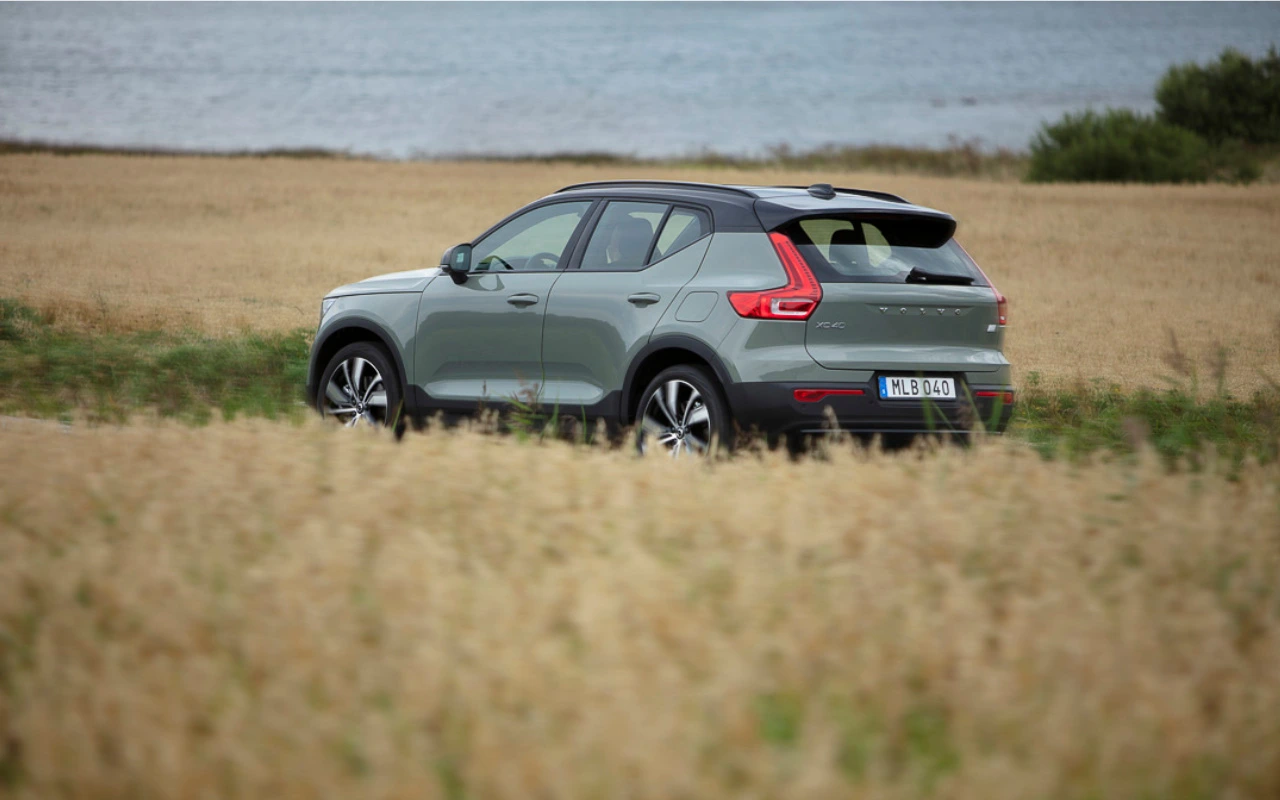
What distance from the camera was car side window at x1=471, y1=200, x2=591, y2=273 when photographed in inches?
320

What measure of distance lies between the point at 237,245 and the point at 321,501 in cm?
2391

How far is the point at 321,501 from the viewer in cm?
430

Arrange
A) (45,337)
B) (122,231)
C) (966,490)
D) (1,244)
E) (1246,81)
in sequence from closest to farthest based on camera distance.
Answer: (966,490) → (45,337) → (1,244) → (122,231) → (1246,81)

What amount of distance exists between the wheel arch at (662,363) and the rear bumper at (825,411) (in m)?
0.13

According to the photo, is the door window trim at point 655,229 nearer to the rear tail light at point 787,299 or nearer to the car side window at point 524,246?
the car side window at point 524,246

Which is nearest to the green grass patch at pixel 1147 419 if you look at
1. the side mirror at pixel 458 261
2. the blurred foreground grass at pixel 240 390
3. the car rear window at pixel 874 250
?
the blurred foreground grass at pixel 240 390

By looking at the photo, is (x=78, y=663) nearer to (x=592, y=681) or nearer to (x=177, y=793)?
(x=177, y=793)

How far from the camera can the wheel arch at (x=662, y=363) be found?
6820 millimetres

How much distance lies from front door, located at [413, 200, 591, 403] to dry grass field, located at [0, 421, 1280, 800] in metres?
3.08

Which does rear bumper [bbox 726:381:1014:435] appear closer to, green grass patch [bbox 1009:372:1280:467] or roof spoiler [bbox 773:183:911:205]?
green grass patch [bbox 1009:372:1280:467]

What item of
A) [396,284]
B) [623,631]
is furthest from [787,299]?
[623,631]

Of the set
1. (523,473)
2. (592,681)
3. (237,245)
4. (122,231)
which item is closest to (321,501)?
(523,473)

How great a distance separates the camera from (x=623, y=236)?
25.5ft

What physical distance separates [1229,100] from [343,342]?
215ft
